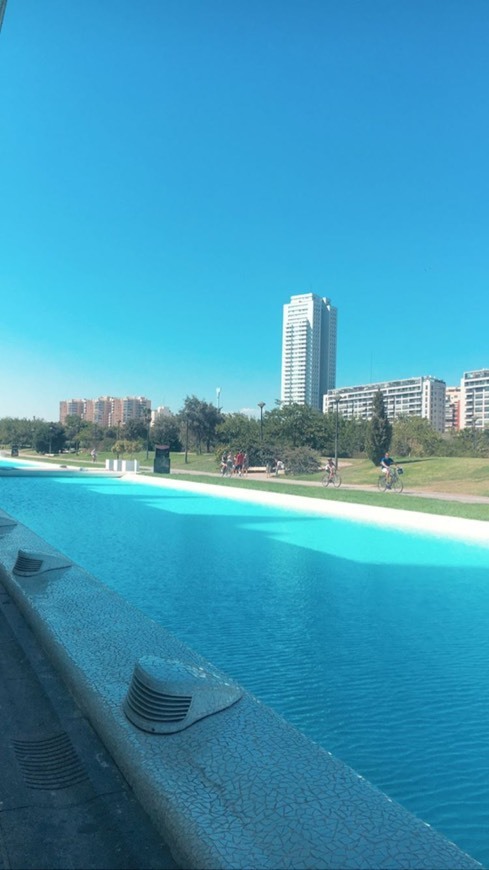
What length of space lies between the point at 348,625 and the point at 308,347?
364 ft

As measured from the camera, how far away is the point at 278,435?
37875mm

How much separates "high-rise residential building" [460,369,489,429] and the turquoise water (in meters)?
123

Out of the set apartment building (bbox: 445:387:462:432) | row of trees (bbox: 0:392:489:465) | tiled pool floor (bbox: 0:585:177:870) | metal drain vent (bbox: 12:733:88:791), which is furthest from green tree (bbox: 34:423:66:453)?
apartment building (bbox: 445:387:462:432)

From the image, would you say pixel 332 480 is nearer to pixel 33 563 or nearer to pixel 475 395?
pixel 33 563

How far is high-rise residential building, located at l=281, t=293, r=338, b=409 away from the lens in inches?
4508

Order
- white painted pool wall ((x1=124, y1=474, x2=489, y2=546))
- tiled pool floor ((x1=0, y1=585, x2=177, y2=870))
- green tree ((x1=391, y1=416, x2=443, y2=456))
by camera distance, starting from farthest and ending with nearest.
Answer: green tree ((x1=391, y1=416, x2=443, y2=456))
white painted pool wall ((x1=124, y1=474, x2=489, y2=546))
tiled pool floor ((x1=0, y1=585, x2=177, y2=870))

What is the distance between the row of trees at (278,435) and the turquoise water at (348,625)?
14.2 metres

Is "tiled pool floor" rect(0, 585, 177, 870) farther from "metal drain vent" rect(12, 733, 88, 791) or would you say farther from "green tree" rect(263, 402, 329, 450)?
"green tree" rect(263, 402, 329, 450)

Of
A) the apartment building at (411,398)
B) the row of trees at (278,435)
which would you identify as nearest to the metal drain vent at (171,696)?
the row of trees at (278,435)

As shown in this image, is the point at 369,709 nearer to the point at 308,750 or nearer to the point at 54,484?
the point at 308,750

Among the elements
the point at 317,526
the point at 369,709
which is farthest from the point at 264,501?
the point at 369,709

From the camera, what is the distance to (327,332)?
386 feet

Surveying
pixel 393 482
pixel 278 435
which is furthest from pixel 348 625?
pixel 278 435

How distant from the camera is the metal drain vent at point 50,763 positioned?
8.27 ft
